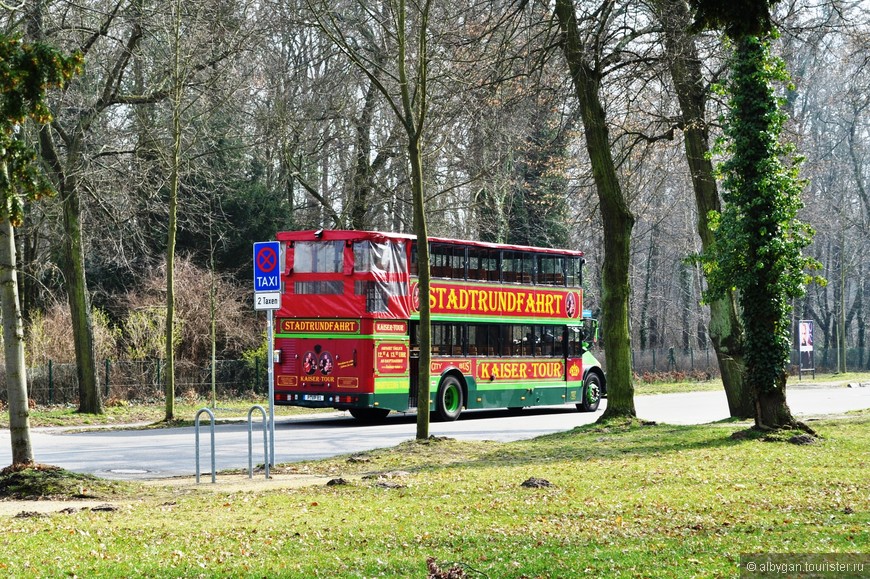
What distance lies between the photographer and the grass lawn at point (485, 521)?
8930 mm

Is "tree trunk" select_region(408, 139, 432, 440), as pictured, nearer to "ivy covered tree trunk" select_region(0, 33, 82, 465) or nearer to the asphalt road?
the asphalt road

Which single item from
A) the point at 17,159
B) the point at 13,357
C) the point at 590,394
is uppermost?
the point at 17,159

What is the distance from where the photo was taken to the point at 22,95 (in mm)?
13258

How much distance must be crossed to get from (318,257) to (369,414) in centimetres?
469

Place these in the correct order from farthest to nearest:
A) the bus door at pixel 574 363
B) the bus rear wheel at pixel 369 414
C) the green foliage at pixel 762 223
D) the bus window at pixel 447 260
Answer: the bus door at pixel 574 363, the bus rear wheel at pixel 369 414, the bus window at pixel 447 260, the green foliage at pixel 762 223

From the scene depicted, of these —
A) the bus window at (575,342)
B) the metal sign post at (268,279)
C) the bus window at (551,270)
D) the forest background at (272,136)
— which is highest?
the forest background at (272,136)

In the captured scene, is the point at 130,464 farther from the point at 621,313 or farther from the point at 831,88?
the point at 831,88

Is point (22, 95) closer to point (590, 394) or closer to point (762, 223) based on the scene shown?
point (762, 223)

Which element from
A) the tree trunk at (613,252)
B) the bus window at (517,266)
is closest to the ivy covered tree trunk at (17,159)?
the tree trunk at (613,252)

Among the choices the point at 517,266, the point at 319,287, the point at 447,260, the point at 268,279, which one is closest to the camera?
the point at 268,279

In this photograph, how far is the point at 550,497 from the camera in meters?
12.9

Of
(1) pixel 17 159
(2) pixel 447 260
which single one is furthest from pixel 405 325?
(1) pixel 17 159

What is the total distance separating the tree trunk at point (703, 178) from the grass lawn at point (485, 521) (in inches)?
243

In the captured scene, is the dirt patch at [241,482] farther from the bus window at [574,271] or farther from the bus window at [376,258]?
the bus window at [574,271]
